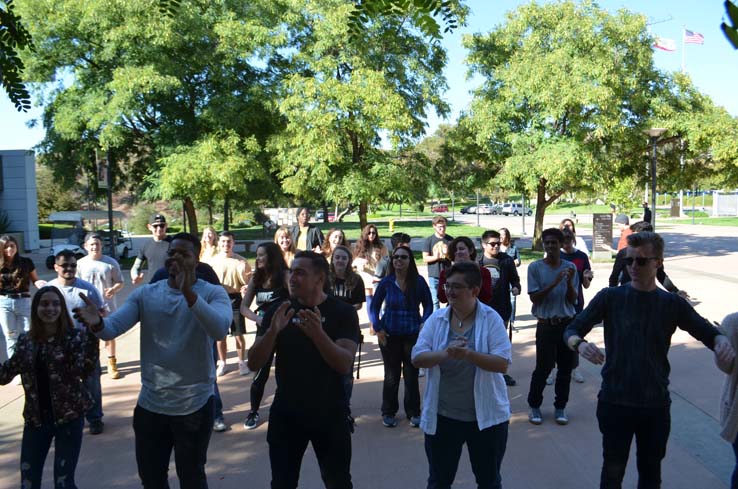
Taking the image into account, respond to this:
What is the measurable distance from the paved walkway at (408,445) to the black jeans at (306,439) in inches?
53.9

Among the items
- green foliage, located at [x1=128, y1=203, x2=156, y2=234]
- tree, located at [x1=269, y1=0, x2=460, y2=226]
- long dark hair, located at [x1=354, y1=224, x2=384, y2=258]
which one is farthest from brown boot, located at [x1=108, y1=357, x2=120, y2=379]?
green foliage, located at [x1=128, y1=203, x2=156, y2=234]

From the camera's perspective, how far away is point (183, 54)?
21141mm

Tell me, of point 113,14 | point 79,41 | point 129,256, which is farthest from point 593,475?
point 129,256

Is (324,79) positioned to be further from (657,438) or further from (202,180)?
(657,438)

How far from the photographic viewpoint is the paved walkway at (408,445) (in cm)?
452

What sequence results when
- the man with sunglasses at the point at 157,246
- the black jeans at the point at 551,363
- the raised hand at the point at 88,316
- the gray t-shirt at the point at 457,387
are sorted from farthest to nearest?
the man with sunglasses at the point at 157,246
the black jeans at the point at 551,363
the gray t-shirt at the point at 457,387
the raised hand at the point at 88,316

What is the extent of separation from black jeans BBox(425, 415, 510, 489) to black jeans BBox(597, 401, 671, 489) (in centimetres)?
56

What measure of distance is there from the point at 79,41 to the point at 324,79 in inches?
338

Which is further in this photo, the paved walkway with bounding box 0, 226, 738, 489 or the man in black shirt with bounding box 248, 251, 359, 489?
the paved walkway with bounding box 0, 226, 738, 489

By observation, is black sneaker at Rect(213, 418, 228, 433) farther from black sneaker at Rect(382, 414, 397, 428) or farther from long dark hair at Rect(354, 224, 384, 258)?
long dark hair at Rect(354, 224, 384, 258)

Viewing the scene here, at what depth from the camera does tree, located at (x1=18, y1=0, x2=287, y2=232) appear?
1936 centimetres

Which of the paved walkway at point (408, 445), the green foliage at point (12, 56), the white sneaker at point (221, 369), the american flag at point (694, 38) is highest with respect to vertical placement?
the american flag at point (694, 38)

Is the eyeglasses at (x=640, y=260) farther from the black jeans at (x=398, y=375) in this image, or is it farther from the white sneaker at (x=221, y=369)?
the white sneaker at (x=221, y=369)

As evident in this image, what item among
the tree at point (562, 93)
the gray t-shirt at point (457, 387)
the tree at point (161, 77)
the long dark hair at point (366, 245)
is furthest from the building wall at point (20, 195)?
the gray t-shirt at point (457, 387)
